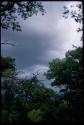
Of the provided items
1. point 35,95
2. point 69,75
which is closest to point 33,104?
point 35,95

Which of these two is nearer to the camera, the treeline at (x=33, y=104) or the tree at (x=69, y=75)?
the treeline at (x=33, y=104)

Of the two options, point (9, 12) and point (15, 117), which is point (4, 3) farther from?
point (15, 117)

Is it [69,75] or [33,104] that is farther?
[69,75]

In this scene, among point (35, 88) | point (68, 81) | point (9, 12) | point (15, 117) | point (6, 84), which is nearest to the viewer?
point (15, 117)

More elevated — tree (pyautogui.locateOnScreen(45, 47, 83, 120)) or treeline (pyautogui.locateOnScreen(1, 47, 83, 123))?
tree (pyautogui.locateOnScreen(45, 47, 83, 120))

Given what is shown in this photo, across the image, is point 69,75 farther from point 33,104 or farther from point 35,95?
point 33,104

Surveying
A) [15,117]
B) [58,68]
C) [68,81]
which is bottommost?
[15,117]

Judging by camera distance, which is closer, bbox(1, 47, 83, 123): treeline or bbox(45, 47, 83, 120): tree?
bbox(1, 47, 83, 123): treeline

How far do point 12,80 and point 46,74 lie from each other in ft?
33.9

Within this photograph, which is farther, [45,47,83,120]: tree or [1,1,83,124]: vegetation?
[45,47,83,120]: tree

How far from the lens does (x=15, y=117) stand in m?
12.3

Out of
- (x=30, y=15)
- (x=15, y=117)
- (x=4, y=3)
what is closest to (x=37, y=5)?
(x=30, y=15)

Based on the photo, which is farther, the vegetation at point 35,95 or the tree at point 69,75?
the tree at point 69,75

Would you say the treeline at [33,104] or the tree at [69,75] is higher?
the tree at [69,75]
